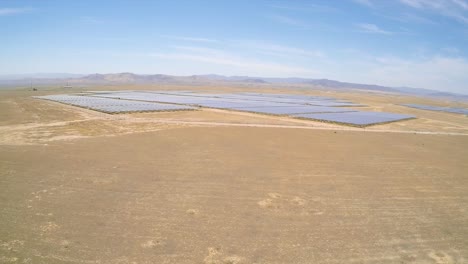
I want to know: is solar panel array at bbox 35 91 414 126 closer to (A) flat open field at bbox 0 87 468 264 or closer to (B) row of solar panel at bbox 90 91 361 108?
(B) row of solar panel at bbox 90 91 361 108

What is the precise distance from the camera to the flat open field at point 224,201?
9047 mm

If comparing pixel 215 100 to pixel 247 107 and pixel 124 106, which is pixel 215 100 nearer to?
pixel 247 107

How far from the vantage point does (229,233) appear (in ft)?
32.9

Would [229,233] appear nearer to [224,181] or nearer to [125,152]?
[224,181]

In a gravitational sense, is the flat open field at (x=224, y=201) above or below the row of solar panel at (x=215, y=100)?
below

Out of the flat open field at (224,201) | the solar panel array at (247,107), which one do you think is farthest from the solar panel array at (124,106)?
the flat open field at (224,201)

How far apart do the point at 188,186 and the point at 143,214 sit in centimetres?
327

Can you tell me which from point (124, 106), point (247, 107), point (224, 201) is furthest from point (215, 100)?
point (224, 201)

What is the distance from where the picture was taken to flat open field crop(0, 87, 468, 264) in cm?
905

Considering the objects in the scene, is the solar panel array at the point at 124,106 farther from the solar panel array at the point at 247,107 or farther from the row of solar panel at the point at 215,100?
the row of solar panel at the point at 215,100

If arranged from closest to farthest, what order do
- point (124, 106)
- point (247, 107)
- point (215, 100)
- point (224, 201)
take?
point (224, 201)
point (124, 106)
point (247, 107)
point (215, 100)

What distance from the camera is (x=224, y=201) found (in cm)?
1258

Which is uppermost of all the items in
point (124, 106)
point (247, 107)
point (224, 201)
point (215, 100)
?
point (215, 100)

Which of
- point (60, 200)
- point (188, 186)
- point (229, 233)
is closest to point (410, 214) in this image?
point (229, 233)
